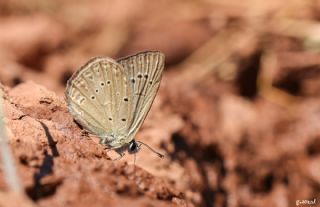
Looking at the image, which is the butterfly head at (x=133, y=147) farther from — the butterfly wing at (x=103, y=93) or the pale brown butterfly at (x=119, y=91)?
the butterfly wing at (x=103, y=93)

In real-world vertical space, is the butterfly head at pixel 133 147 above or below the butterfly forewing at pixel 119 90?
below

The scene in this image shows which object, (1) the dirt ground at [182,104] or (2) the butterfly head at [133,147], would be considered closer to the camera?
(1) the dirt ground at [182,104]

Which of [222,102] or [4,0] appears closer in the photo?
[222,102]

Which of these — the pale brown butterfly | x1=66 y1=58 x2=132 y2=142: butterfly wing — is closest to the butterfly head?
Answer: the pale brown butterfly

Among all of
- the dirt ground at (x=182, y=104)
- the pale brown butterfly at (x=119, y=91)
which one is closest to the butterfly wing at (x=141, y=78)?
the pale brown butterfly at (x=119, y=91)

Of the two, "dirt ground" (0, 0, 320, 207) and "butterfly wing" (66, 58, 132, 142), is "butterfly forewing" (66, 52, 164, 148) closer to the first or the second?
"butterfly wing" (66, 58, 132, 142)

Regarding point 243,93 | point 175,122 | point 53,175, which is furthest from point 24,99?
point 243,93

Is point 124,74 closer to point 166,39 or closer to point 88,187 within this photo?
point 88,187
